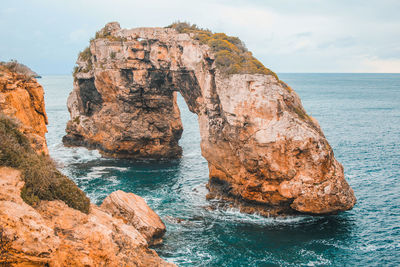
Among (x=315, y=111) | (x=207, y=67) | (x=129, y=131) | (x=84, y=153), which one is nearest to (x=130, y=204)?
(x=207, y=67)

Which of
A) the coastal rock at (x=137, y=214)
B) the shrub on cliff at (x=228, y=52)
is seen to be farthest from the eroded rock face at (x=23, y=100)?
the shrub on cliff at (x=228, y=52)

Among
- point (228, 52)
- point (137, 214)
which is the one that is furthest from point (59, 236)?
point (228, 52)

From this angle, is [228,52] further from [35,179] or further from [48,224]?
[48,224]

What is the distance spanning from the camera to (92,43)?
47625 mm

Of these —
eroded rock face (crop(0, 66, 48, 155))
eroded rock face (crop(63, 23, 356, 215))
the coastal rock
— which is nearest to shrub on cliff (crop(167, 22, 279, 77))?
eroded rock face (crop(63, 23, 356, 215))

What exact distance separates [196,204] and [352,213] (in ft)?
43.8

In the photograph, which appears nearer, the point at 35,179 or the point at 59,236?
the point at 59,236

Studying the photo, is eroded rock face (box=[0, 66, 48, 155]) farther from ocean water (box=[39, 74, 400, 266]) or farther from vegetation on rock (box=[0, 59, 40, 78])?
ocean water (box=[39, 74, 400, 266])

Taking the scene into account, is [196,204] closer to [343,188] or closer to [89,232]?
[343,188]

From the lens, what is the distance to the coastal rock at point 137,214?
23.2m

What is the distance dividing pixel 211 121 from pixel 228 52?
22.5ft

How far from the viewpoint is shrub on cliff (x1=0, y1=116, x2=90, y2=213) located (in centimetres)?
1290

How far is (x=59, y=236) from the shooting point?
1161 cm

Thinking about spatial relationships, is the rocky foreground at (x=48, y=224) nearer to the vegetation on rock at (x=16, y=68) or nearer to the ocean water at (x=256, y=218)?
the vegetation on rock at (x=16, y=68)
